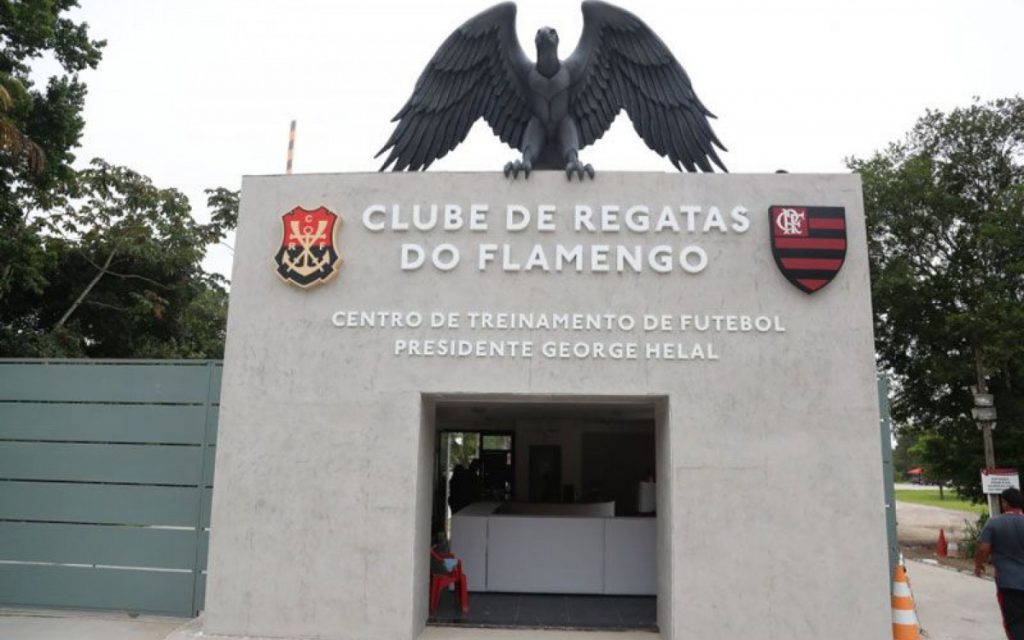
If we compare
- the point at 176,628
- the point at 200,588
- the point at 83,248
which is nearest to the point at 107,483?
the point at 200,588

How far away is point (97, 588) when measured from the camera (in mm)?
7809

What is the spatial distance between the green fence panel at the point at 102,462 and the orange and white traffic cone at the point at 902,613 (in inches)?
274

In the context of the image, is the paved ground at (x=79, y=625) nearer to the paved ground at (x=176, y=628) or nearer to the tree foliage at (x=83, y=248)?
the paved ground at (x=176, y=628)

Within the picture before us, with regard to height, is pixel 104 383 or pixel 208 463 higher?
pixel 104 383

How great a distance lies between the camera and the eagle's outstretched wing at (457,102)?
8.06 meters

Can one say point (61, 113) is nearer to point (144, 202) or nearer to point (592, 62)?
point (144, 202)

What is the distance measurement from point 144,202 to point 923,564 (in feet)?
63.9

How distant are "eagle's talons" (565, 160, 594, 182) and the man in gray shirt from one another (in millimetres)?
4481

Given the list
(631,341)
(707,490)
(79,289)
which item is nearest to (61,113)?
(79,289)

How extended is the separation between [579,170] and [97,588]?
657 cm

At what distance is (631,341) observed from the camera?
7062 mm

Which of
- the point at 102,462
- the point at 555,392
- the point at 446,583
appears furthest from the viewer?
the point at 446,583

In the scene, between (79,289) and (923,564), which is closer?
(923,564)

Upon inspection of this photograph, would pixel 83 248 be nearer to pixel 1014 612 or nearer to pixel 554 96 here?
pixel 554 96
